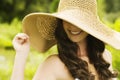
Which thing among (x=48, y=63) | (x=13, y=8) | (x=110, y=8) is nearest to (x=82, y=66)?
(x=48, y=63)

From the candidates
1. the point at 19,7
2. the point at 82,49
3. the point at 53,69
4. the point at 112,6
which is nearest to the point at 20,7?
the point at 19,7

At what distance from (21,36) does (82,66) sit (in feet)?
1.34

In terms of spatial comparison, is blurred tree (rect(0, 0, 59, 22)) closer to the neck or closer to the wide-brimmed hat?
the wide-brimmed hat

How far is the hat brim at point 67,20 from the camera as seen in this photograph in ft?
11.4

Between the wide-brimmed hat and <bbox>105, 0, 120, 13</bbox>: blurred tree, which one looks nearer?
the wide-brimmed hat

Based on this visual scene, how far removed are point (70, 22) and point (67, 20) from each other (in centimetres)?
2

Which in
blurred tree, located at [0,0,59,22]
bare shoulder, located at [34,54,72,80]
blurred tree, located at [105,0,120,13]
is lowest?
bare shoulder, located at [34,54,72,80]

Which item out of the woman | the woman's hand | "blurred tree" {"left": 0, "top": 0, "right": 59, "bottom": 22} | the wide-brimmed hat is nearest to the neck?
the woman

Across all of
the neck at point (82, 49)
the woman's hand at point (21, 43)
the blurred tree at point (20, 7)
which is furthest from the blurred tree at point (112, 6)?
the woman's hand at point (21, 43)

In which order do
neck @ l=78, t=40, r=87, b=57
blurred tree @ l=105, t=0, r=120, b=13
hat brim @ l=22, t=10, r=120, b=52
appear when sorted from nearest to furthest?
hat brim @ l=22, t=10, r=120, b=52
neck @ l=78, t=40, r=87, b=57
blurred tree @ l=105, t=0, r=120, b=13

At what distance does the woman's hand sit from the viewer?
354cm

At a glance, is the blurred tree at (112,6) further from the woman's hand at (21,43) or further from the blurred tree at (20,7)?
the woman's hand at (21,43)

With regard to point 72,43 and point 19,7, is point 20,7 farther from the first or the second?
point 72,43

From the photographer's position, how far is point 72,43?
354cm
